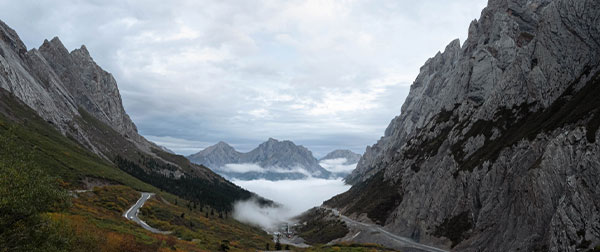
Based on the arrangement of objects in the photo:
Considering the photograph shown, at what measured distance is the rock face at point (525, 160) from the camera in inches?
2357

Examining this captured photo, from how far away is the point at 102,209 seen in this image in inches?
2904

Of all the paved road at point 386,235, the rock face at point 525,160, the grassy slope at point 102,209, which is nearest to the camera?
the grassy slope at point 102,209

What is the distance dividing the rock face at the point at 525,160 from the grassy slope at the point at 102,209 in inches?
A: 2363

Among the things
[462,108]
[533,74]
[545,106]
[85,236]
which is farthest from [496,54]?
[85,236]

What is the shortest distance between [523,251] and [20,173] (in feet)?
272

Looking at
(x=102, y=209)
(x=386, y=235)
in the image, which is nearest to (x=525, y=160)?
(x=386, y=235)

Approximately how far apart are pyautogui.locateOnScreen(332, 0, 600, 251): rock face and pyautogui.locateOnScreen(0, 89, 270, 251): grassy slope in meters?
60.0

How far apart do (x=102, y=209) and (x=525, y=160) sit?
10827 centimetres

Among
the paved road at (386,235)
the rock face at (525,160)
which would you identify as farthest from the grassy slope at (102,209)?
the rock face at (525,160)

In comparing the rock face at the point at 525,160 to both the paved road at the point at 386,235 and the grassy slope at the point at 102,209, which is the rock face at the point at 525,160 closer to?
the paved road at the point at 386,235

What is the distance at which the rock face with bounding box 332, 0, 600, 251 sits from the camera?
59.9 m

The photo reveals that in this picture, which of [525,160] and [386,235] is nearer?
[525,160]

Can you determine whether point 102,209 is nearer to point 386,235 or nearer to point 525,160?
point 386,235

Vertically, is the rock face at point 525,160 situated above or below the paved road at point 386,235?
Result: above
